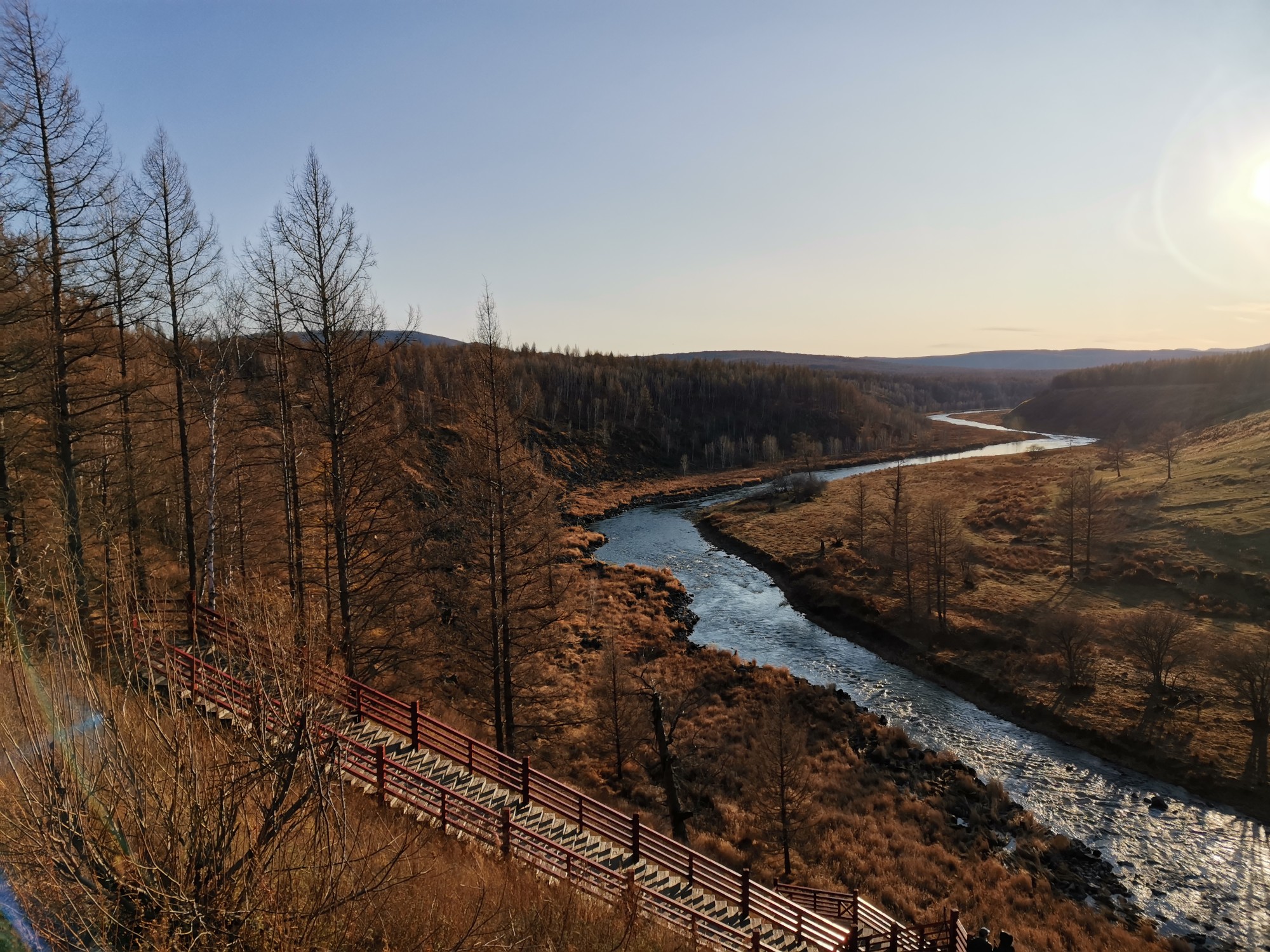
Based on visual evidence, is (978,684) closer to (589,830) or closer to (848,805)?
(848,805)

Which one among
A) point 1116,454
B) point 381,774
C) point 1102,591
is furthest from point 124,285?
point 1116,454

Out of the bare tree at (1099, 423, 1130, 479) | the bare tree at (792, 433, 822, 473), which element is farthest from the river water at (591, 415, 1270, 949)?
the bare tree at (792, 433, 822, 473)

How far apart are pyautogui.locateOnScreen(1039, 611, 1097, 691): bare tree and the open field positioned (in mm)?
387

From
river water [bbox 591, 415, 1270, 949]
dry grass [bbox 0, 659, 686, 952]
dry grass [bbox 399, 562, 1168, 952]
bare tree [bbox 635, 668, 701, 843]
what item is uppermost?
dry grass [bbox 0, 659, 686, 952]

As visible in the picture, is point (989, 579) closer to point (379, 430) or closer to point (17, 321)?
point (379, 430)

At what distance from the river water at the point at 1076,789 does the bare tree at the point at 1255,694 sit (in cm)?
233

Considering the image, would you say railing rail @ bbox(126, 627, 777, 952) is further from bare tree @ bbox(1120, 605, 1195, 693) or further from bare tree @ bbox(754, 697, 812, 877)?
bare tree @ bbox(1120, 605, 1195, 693)

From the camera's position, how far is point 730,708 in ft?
81.7

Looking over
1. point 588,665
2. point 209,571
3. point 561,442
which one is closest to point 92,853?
point 209,571

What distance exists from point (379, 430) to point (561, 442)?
269 ft

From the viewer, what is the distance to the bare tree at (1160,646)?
24531mm

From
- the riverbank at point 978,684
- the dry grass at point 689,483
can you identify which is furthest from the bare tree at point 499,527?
the dry grass at point 689,483

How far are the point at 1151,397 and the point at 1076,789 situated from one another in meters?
129

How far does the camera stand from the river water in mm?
15406
